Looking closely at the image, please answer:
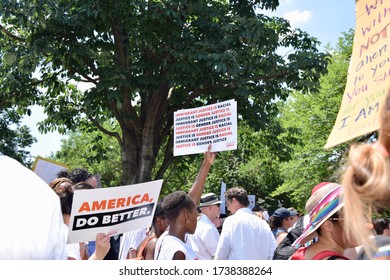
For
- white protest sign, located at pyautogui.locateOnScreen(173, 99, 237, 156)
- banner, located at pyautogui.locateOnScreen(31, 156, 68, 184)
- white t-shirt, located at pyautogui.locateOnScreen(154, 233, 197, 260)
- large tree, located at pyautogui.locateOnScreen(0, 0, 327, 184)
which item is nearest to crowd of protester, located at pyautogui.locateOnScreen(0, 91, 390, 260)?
white t-shirt, located at pyautogui.locateOnScreen(154, 233, 197, 260)

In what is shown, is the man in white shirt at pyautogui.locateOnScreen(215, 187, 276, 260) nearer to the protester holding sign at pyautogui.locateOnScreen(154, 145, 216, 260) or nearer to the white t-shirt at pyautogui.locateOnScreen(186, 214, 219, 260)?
the white t-shirt at pyautogui.locateOnScreen(186, 214, 219, 260)

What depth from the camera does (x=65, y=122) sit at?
17.5 meters

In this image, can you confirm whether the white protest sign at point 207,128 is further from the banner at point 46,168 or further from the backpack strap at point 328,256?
the backpack strap at point 328,256

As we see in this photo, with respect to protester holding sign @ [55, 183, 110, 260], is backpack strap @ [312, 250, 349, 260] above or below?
below

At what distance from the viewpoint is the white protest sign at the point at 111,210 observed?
13.8 feet

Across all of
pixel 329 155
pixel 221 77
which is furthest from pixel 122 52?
pixel 329 155

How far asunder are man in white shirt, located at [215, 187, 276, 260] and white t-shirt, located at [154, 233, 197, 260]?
2.04 metres

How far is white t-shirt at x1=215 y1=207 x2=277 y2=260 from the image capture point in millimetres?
6426

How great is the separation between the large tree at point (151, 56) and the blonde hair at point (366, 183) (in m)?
10.6

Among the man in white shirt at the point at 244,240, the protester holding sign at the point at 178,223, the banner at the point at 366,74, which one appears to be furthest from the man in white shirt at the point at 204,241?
the banner at the point at 366,74

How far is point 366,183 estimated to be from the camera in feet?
4.85

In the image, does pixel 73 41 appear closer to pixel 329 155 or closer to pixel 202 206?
pixel 202 206

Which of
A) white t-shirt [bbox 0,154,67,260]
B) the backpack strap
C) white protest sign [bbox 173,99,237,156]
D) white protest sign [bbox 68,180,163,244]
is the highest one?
white protest sign [bbox 173,99,237,156]
